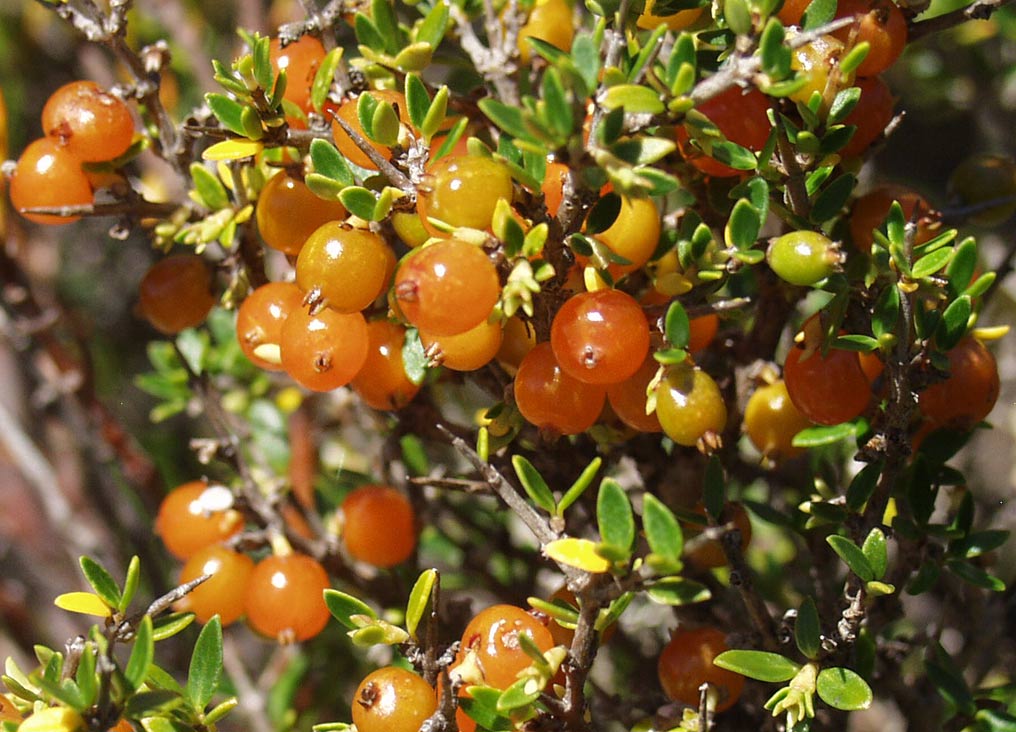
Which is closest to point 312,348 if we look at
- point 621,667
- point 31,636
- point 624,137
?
A: point 624,137

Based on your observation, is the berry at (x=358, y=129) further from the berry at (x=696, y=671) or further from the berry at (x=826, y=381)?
the berry at (x=696, y=671)

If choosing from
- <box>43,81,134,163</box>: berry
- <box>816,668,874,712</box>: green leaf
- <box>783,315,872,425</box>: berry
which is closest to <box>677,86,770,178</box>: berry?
<box>783,315,872,425</box>: berry

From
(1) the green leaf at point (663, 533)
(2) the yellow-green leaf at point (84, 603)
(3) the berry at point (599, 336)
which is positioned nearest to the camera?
(1) the green leaf at point (663, 533)

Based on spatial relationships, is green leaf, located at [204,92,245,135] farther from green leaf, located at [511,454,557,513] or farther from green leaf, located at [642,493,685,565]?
green leaf, located at [642,493,685,565]

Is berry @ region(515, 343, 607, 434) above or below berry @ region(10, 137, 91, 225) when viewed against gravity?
below

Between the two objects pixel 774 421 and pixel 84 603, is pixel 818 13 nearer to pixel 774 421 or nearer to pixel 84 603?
pixel 774 421

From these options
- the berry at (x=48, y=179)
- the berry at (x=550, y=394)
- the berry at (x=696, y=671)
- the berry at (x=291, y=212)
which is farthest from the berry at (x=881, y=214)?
the berry at (x=48, y=179)
